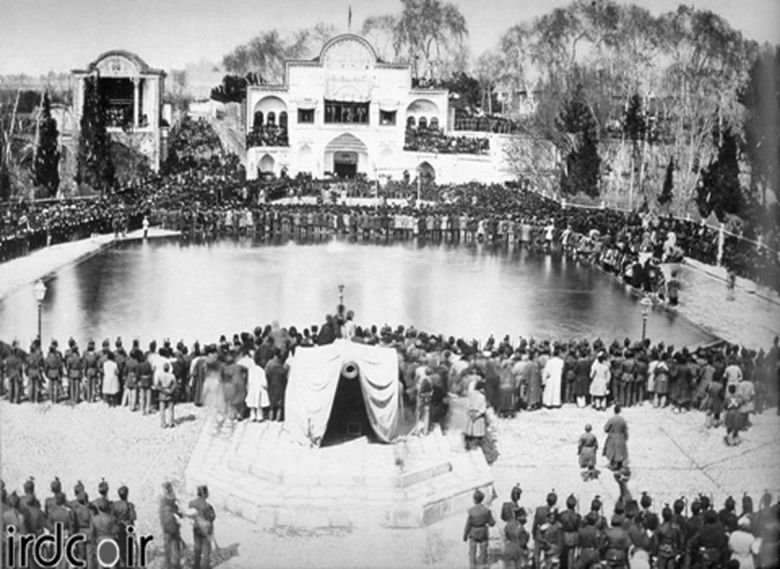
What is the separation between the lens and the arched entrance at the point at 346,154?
16.7m

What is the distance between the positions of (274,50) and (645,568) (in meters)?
8.36

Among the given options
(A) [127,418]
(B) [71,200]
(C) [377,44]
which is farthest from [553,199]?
(A) [127,418]

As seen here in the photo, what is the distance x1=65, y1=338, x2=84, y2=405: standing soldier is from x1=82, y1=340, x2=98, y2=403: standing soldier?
0.19ft

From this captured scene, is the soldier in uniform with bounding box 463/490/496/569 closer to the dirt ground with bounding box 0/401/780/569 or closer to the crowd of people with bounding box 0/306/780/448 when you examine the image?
the dirt ground with bounding box 0/401/780/569

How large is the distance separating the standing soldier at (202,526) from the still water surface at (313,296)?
194 inches

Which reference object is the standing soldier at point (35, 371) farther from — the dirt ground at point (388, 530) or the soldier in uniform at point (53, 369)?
the dirt ground at point (388, 530)

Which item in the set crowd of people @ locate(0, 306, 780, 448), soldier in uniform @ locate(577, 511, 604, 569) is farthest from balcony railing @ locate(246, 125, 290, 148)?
soldier in uniform @ locate(577, 511, 604, 569)

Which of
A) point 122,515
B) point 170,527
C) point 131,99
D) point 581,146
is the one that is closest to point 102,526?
point 122,515

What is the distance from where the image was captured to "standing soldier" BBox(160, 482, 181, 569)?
9.81 meters

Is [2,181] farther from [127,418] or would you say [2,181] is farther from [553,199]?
[553,199]

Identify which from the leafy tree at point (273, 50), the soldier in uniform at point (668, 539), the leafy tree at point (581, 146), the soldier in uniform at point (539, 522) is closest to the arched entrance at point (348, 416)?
the soldier in uniform at point (539, 522)

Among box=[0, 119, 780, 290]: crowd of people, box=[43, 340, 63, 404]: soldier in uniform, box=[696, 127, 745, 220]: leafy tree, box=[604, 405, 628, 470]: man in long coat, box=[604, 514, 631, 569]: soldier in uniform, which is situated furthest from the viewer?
box=[0, 119, 780, 290]: crowd of people

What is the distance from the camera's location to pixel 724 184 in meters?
15.9

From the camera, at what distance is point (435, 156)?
19.2m
